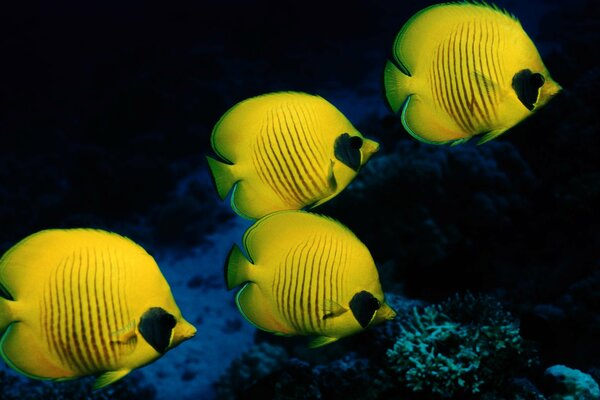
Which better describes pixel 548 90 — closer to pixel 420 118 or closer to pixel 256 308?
pixel 420 118

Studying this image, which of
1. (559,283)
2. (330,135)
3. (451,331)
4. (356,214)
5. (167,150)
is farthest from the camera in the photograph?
(167,150)

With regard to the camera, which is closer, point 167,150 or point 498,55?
point 498,55

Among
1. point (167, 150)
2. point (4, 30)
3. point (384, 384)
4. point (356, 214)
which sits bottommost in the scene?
point (384, 384)

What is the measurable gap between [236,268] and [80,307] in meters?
0.45

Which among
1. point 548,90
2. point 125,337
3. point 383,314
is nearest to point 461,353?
point 383,314

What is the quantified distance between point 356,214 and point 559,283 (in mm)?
2191

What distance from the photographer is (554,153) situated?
21.9 feet

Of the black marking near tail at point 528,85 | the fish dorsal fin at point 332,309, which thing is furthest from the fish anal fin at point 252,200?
the black marking near tail at point 528,85

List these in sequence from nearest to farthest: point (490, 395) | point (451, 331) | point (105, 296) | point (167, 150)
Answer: point (105, 296), point (490, 395), point (451, 331), point (167, 150)

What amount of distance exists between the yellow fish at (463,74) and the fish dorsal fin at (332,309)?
1.97 ft

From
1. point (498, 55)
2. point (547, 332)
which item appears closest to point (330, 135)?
point (498, 55)

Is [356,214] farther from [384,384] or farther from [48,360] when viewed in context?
[48,360]

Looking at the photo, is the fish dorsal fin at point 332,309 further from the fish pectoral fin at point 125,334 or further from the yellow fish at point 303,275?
the fish pectoral fin at point 125,334

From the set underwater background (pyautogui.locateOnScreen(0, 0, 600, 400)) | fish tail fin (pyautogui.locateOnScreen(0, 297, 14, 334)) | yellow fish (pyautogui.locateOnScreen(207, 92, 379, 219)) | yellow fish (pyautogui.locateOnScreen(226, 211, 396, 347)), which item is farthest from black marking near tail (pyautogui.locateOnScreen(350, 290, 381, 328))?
fish tail fin (pyautogui.locateOnScreen(0, 297, 14, 334))
